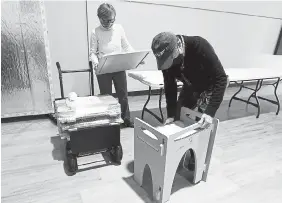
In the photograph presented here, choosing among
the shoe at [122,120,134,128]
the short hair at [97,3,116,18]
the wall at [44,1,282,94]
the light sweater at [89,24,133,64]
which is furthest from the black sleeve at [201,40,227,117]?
the wall at [44,1,282,94]

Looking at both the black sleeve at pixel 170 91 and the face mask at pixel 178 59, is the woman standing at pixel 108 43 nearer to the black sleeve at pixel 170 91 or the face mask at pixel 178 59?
the black sleeve at pixel 170 91

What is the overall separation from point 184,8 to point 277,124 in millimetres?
2110

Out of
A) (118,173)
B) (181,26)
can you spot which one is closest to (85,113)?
(118,173)

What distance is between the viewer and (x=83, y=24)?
9.71ft

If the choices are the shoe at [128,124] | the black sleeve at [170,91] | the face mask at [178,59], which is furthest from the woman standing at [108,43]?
the face mask at [178,59]

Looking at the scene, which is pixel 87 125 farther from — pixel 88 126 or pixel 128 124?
pixel 128 124

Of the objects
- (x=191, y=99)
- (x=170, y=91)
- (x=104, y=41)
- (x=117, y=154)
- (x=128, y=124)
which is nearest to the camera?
(x=170, y=91)

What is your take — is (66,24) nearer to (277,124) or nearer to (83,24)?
(83,24)

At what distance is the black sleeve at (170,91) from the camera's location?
1643mm

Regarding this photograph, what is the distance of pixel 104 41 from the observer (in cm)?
219

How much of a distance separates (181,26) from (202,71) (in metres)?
2.25

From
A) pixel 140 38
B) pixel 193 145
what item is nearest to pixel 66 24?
pixel 140 38

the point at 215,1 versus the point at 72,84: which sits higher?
the point at 215,1

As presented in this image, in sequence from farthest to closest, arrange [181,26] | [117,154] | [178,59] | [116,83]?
[181,26] → [116,83] → [117,154] → [178,59]
